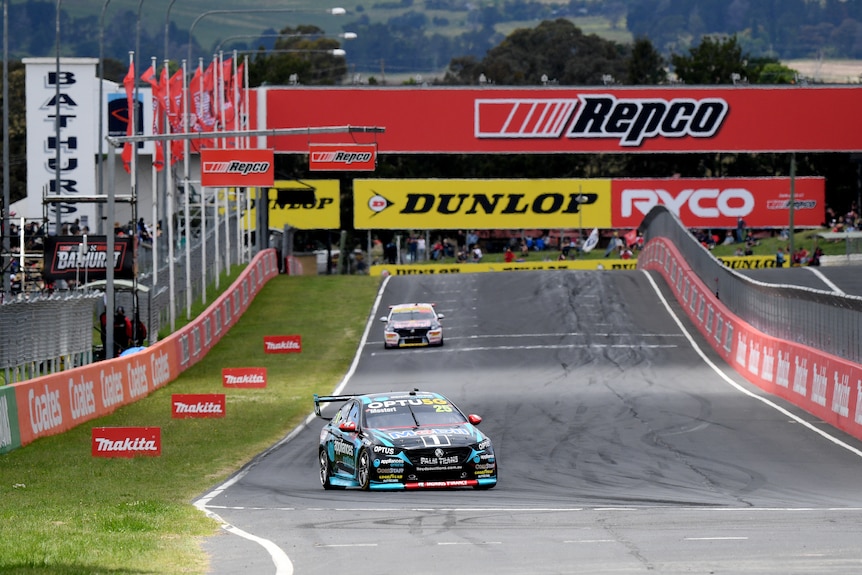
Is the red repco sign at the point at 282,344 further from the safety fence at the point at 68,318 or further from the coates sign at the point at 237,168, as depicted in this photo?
the coates sign at the point at 237,168

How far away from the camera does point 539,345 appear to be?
45969 millimetres

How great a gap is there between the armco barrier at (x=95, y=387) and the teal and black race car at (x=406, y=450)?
6.35m

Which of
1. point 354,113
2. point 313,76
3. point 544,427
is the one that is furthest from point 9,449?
point 313,76

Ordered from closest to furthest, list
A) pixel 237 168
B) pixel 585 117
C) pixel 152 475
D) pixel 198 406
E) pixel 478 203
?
pixel 152 475 → pixel 198 406 → pixel 237 168 → pixel 585 117 → pixel 478 203

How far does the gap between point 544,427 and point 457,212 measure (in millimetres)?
50974

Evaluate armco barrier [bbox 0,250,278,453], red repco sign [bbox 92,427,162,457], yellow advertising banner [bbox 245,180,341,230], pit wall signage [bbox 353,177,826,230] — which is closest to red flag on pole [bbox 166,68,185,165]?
armco barrier [bbox 0,250,278,453]

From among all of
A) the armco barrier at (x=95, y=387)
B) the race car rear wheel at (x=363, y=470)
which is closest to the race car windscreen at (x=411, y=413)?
the race car rear wheel at (x=363, y=470)

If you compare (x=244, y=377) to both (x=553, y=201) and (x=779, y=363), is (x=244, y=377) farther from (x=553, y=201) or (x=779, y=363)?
(x=553, y=201)

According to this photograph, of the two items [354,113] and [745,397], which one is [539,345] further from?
[354,113]

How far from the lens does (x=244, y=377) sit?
1485 inches

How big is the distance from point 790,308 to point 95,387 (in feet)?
50.3

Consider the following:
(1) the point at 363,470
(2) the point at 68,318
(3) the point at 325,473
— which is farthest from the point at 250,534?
(2) the point at 68,318

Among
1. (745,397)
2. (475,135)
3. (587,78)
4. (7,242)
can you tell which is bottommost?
(745,397)

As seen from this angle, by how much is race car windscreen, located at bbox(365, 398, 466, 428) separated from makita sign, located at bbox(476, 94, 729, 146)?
187ft
